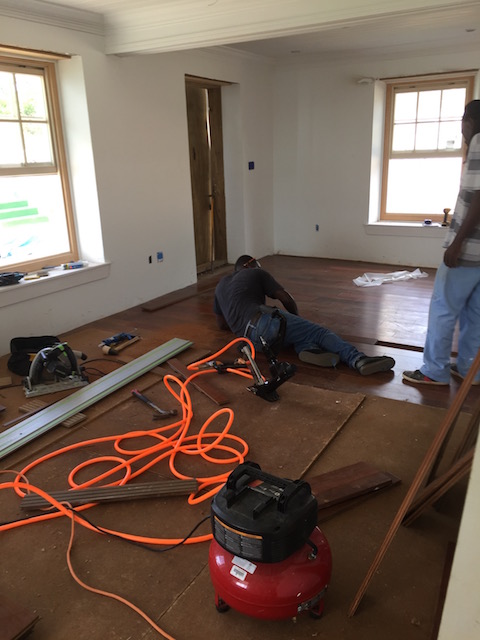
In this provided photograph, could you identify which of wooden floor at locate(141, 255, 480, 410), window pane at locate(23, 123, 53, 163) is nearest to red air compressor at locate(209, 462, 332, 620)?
wooden floor at locate(141, 255, 480, 410)

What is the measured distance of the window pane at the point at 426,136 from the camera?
6.51 meters

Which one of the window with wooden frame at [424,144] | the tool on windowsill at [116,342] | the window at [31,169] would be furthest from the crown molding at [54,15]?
the window with wooden frame at [424,144]

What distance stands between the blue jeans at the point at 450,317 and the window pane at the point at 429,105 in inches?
165

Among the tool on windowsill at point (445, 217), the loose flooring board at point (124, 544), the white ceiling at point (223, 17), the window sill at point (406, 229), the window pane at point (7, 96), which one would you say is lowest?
the loose flooring board at point (124, 544)

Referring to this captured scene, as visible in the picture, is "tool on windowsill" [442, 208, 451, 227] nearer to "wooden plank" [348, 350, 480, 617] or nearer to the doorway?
the doorway

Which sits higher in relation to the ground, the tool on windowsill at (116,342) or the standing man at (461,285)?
the standing man at (461,285)

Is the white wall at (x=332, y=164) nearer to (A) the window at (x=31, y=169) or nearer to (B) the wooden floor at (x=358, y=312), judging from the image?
(B) the wooden floor at (x=358, y=312)

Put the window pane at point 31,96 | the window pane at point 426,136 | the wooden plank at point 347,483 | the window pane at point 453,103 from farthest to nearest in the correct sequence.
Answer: the window pane at point 426,136 → the window pane at point 453,103 → the window pane at point 31,96 → the wooden plank at point 347,483

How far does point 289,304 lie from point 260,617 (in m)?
2.66

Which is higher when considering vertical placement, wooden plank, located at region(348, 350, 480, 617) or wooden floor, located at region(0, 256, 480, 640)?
wooden plank, located at region(348, 350, 480, 617)

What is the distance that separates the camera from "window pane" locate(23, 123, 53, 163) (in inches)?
171

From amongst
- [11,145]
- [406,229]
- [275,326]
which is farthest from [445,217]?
[11,145]

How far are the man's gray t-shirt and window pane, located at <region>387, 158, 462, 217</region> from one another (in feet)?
12.7

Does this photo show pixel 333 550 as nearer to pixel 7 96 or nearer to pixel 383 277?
pixel 7 96
